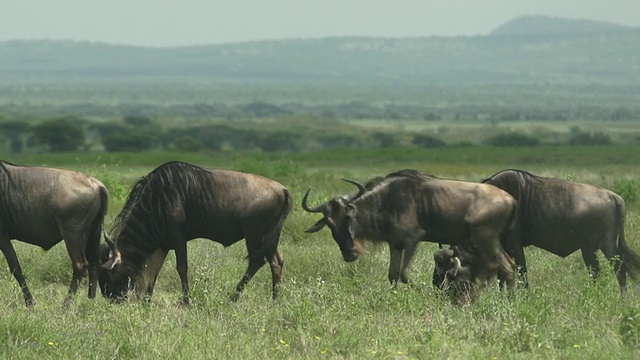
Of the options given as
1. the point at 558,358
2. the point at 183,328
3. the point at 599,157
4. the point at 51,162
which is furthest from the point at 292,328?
the point at 599,157

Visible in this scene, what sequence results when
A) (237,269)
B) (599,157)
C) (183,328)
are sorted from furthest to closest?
1. (599,157)
2. (237,269)
3. (183,328)

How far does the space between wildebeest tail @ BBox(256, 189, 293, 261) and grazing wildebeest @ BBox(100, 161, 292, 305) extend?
0.01 m

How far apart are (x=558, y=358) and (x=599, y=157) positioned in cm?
4641

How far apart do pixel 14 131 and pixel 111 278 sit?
74367 mm

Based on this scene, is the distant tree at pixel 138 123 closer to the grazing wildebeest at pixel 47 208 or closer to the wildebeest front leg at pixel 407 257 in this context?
the grazing wildebeest at pixel 47 208

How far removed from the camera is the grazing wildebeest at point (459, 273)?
35.6 ft

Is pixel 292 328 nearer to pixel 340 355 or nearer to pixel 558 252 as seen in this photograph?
pixel 340 355

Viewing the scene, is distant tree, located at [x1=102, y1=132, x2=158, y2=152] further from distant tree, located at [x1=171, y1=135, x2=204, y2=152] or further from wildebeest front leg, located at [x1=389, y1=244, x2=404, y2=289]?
wildebeest front leg, located at [x1=389, y1=244, x2=404, y2=289]

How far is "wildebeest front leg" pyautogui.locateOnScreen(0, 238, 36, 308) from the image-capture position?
1112 centimetres

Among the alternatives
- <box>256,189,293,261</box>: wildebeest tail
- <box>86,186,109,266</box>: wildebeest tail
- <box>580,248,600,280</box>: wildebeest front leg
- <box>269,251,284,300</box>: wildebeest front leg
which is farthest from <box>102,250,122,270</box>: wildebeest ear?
<box>580,248,600,280</box>: wildebeest front leg

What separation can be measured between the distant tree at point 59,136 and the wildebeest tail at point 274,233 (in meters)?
61.6

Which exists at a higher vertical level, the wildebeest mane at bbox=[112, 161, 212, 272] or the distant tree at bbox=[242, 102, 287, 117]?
the wildebeest mane at bbox=[112, 161, 212, 272]

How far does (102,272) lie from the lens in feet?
38.3

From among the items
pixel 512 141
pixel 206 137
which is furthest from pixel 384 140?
pixel 206 137
